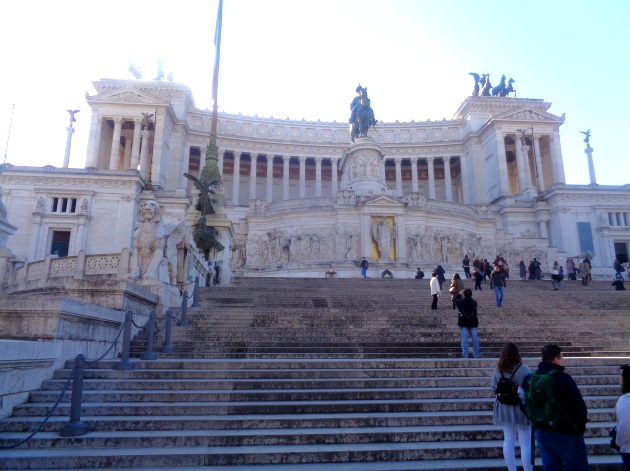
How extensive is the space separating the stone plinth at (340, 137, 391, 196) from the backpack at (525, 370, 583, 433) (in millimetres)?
34744

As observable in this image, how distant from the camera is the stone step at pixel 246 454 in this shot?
6059mm

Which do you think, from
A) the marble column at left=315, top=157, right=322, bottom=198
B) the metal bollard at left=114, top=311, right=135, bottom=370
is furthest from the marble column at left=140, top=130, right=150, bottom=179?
the metal bollard at left=114, top=311, right=135, bottom=370

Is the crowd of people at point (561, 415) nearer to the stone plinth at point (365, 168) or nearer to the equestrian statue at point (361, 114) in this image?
the stone plinth at point (365, 168)

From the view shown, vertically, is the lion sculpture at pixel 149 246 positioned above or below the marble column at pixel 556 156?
below

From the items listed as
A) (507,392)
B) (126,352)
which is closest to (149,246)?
(126,352)

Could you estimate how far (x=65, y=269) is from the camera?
52.2 feet

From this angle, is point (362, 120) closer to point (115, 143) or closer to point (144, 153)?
point (144, 153)

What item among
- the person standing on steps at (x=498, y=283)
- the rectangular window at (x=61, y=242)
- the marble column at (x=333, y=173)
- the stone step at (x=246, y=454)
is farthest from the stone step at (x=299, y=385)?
the marble column at (x=333, y=173)

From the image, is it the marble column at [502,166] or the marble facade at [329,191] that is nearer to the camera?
the marble facade at [329,191]

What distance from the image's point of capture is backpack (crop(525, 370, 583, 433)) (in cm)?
478

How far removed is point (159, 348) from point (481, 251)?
1321 inches

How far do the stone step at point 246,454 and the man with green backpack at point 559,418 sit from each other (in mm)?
1821

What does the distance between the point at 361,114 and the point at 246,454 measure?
39.0 m

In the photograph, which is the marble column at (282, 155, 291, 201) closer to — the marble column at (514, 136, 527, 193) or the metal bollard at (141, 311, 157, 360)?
the marble column at (514, 136, 527, 193)
